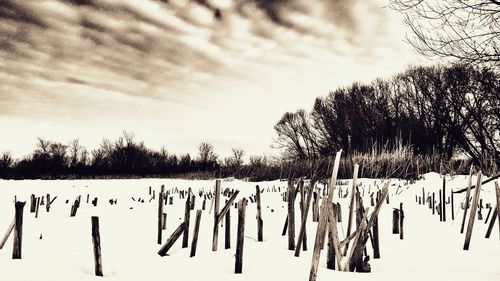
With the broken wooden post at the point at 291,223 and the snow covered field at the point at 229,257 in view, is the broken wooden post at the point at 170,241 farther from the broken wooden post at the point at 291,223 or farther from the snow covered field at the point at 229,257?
the broken wooden post at the point at 291,223

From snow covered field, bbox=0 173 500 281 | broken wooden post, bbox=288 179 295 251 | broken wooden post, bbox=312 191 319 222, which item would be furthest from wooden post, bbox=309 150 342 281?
broken wooden post, bbox=312 191 319 222

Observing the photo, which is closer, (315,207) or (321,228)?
(321,228)

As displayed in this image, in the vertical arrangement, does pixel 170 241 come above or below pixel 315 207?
below

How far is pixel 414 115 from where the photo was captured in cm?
3069

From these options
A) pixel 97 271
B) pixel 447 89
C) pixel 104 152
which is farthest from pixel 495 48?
pixel 104 152

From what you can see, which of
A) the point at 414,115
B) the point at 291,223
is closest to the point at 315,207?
the point at 291,223

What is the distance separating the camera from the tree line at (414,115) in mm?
24594

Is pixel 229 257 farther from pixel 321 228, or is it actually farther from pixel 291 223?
pixel 321 228

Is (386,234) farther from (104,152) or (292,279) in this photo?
(104,152)

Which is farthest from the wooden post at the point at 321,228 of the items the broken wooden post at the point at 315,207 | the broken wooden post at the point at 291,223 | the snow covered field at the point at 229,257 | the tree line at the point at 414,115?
the tree line at the point at 414,115

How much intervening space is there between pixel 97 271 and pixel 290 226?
1403 millimetres

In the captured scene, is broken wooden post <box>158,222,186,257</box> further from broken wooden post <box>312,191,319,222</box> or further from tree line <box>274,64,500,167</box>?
tree line <box>274,64,500,167</box>

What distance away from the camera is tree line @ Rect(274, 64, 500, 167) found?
80.7 feet

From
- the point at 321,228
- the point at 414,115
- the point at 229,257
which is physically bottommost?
the point at 229,257
